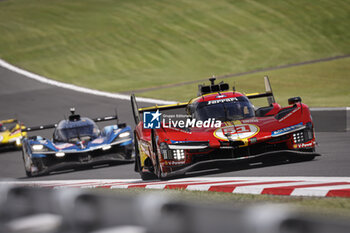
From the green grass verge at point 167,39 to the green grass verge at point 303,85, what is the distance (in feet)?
1.37

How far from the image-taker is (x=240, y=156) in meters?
9.32

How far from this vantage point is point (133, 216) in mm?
3744

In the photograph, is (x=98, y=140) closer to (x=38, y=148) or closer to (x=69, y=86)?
(x=38, y=148)

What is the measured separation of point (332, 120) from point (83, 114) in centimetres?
1174

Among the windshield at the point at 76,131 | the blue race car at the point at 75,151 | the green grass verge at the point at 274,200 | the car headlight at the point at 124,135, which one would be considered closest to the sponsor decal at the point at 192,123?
the green grass verge at the point at 274,200

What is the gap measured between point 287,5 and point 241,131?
45516 mm

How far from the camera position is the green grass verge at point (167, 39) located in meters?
41.0

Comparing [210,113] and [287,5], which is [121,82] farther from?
[210,113]

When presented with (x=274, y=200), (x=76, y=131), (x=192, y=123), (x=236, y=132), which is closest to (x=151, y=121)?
(x=236, y=132)

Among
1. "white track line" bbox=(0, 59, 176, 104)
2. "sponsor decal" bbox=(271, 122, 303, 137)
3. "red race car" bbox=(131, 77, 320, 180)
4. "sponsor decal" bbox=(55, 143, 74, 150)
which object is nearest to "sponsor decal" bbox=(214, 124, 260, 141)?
"red race car" bbox=(131, 77, 320, 180)

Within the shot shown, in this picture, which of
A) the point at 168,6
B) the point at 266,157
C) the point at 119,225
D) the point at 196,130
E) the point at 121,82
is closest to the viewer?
the point at 119,225

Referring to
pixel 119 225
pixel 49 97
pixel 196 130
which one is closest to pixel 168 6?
pixel 49 97

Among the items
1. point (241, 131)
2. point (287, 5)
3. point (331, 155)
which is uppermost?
point (287, 5)

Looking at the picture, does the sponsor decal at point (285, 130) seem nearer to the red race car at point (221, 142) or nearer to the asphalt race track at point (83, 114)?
the red race car at point (221, 142)
